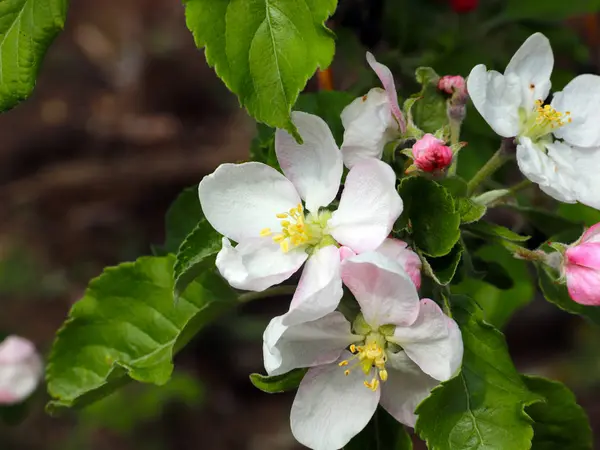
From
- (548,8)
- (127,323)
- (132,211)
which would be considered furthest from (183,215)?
(132,211)

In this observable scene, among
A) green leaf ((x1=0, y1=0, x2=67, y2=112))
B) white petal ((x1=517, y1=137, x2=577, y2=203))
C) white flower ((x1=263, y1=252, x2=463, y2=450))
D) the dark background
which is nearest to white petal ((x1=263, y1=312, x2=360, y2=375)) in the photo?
white flower ((x1=263, y1=252, x2=463, y2=450))

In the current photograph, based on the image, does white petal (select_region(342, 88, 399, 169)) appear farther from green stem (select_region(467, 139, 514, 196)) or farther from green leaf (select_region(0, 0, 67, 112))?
green leaf (select_region(0, 0, 67, 112))

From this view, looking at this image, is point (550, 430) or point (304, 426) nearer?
point (304, 426)

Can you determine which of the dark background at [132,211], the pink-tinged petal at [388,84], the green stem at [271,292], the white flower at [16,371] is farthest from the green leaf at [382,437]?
the dark background at [132,211]

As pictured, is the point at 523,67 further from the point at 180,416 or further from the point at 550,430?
the point at 180,416

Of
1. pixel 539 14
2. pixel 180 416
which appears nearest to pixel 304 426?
pixel 539 14

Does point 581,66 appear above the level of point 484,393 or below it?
below
